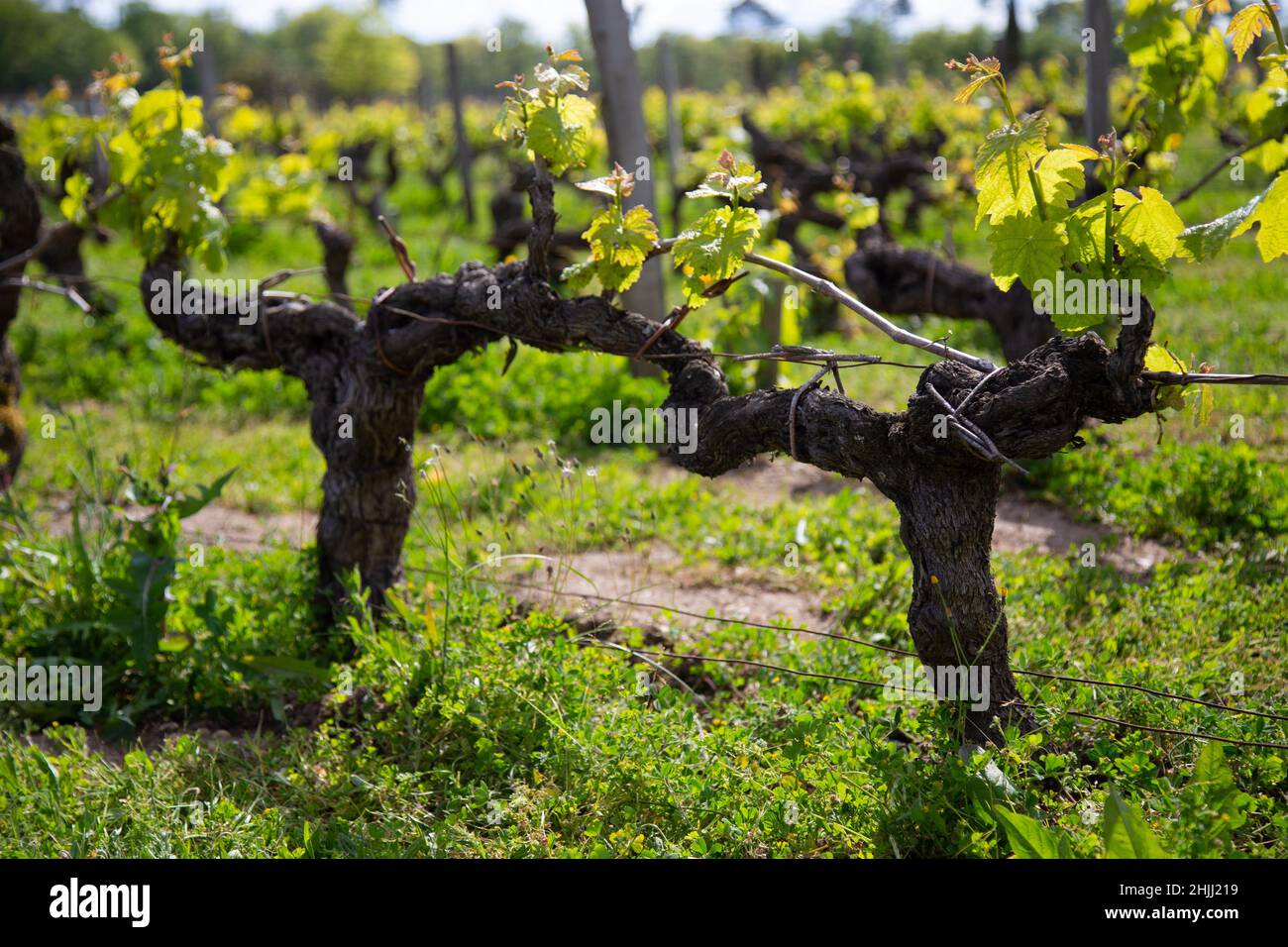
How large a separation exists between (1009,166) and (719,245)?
0.75 m

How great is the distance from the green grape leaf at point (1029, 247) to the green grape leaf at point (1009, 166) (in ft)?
0.12

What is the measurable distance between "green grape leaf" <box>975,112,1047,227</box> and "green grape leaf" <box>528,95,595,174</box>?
3.83 feet

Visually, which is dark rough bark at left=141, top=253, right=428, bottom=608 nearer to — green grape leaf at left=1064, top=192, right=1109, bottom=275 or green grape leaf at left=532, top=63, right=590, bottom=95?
green grape leaf at left=532, top=63, right=590, bottom=95

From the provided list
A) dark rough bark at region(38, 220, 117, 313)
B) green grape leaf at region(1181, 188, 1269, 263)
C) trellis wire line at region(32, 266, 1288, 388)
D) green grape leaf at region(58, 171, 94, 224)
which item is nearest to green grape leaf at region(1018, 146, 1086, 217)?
green grape leaf at region(1181, 188, 1269, 263)

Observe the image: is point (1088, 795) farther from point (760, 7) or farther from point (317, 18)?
point (317, 18)

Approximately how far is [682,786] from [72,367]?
716 centimetres

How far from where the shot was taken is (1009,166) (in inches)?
98.2

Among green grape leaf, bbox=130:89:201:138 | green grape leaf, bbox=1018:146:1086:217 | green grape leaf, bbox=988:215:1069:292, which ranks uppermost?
green grape leaf, bbox=130:89:201:138

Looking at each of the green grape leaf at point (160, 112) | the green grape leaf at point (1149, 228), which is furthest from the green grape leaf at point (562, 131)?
the green grape leaf at point (160, 112)

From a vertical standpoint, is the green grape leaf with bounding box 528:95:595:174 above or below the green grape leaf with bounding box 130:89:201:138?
below

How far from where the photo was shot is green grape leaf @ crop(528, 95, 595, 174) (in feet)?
9.95

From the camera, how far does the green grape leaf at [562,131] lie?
9.95 ft

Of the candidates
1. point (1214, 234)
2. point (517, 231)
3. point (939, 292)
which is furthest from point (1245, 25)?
point (517, 231)

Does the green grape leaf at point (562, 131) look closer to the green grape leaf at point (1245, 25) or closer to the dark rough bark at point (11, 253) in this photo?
the green grape leaf at point (1245, 25)
